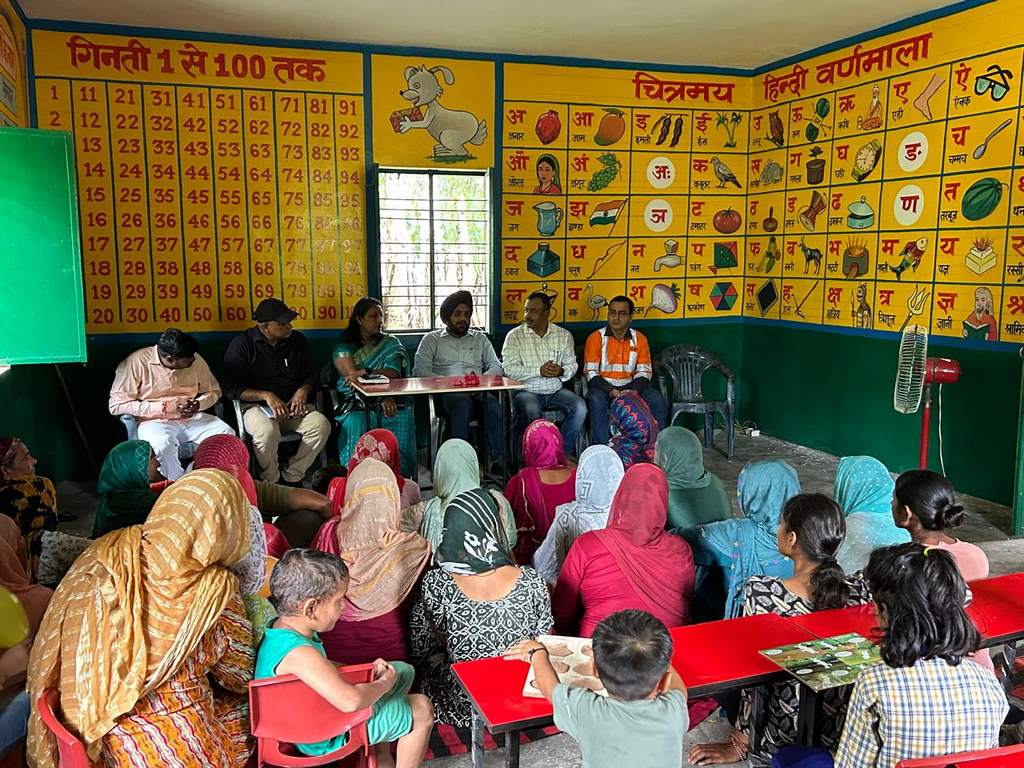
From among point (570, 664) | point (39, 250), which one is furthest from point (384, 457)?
point (570, 664)

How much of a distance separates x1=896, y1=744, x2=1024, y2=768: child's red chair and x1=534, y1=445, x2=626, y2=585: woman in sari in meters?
1.72

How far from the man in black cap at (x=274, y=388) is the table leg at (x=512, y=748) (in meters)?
3.79

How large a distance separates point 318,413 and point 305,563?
3.73 m

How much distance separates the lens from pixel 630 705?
167cm

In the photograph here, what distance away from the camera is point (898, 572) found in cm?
176

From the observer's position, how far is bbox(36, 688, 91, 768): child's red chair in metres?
1.78

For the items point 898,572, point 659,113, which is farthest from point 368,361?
point 898,572

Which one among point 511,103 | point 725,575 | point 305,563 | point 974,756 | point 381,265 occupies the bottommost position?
point 725,575

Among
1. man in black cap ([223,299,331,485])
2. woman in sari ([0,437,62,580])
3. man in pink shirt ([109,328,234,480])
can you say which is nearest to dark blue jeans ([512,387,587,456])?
man in black cap ([223,299,331,485])

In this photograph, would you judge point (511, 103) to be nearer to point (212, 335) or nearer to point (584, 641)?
point (212, 335)

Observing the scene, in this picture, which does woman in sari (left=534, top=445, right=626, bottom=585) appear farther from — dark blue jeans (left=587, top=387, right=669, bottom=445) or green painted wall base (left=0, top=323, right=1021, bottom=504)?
green painted wall base (left=0, top=323, right=1021, bottom=504)

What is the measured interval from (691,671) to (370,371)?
4.23 metres

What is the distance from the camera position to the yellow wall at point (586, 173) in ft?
18.2

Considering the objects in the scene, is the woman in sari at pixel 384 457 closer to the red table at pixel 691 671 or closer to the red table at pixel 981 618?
the red table at pixel 691 671
